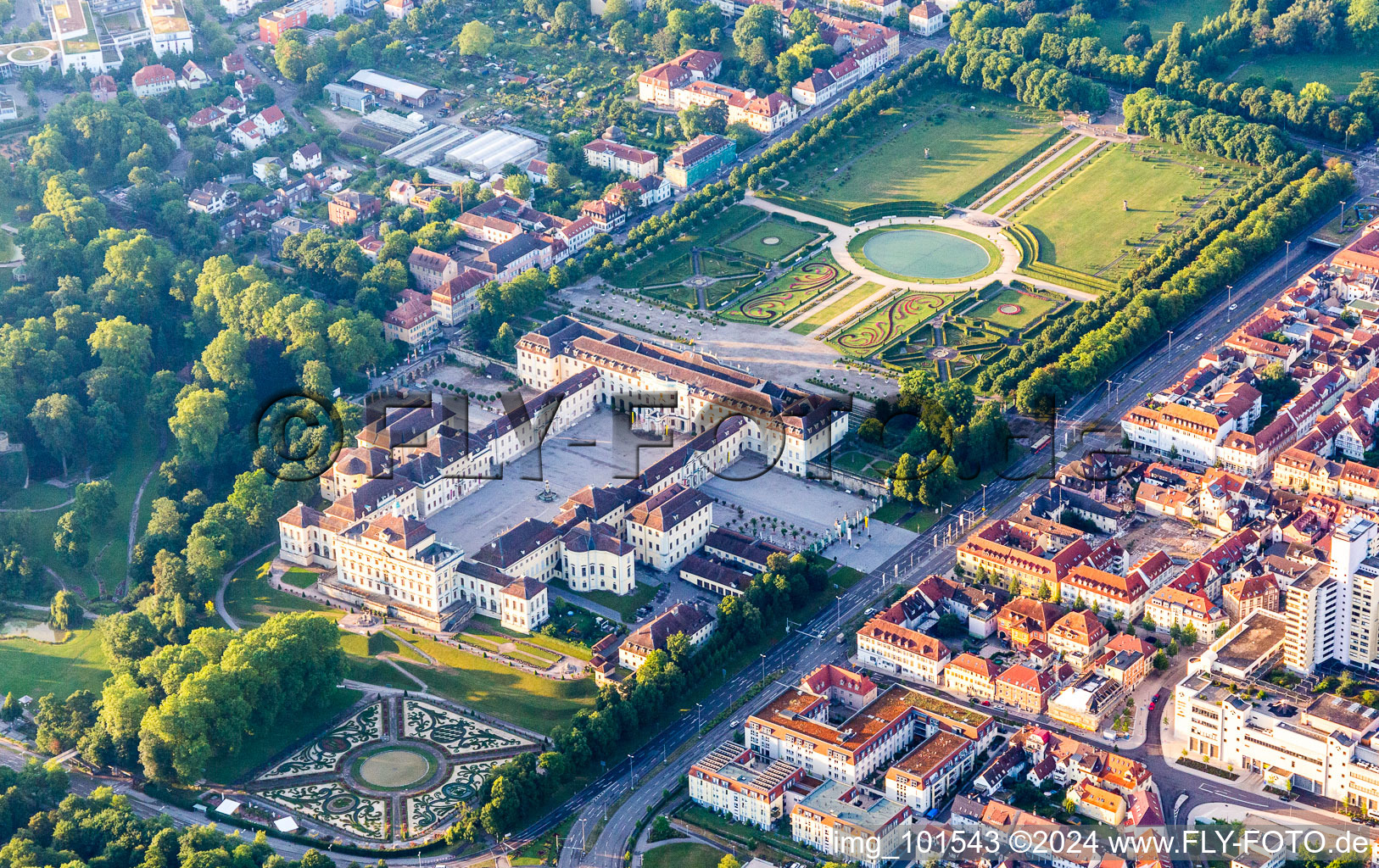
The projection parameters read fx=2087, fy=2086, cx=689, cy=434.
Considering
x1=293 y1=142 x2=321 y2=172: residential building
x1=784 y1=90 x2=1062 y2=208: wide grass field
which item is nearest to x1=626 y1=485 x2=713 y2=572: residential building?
x1=784 y1=90 x2=1062 y2=208: wide grass field

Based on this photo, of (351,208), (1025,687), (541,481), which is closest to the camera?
(1025,687)

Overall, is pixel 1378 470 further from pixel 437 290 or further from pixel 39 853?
pixel 39 853

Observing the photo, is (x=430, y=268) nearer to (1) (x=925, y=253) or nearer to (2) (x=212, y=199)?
(2) (x=212, y=199)

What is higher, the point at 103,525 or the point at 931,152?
the point at 931,152

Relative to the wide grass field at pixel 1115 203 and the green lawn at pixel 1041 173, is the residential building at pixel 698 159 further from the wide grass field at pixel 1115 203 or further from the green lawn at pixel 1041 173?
the wide grass field at pixel 1115 203

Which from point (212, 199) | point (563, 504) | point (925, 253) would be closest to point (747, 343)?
point (925, 253)

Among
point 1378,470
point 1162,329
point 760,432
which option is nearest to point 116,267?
point 760,432

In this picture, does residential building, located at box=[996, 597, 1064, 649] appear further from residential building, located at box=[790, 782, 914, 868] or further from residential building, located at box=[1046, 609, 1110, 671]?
residential building, located at box=[790, 782, 914, 868]
